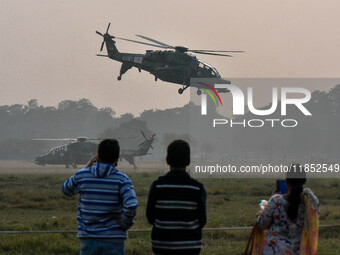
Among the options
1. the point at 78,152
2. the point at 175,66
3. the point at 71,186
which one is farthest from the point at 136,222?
the point at 78,152

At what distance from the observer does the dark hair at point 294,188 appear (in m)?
6.50

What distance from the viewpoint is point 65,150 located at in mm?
A: 71312

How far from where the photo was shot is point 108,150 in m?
6.71

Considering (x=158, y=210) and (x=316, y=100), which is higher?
(x=316, y=100)

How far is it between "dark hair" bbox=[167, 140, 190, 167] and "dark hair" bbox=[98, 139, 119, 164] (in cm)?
55

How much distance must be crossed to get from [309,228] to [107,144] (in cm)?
197

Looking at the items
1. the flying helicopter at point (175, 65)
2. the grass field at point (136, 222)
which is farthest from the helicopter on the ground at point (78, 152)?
the grass field at point (136, 222)

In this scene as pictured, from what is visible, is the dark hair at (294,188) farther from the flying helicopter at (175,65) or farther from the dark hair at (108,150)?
the flying helicopter at (175,65)

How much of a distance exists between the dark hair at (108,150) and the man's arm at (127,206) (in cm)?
33

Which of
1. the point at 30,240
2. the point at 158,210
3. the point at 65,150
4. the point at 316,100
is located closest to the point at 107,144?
the point at 158,210

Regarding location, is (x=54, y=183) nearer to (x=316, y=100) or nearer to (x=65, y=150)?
(x=65, y=150)

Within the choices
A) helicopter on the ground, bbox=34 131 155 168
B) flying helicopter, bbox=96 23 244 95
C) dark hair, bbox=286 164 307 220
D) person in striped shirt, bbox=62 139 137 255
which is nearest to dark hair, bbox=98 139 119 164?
person in striped shirt, bbox=62 139 137 255

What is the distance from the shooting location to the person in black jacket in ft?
20.9

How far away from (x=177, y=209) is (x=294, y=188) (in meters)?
1.07
